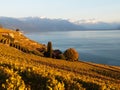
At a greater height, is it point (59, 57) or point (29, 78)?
point (29, 78)

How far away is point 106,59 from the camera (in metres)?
128

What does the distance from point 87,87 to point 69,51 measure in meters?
61.5

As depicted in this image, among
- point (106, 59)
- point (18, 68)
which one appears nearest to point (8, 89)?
point (18, 68)

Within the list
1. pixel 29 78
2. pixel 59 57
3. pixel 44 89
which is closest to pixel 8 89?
pixel 44 89

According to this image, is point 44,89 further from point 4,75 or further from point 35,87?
point 4,75

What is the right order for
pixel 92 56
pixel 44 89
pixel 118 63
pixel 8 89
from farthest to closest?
pixel 92 56, pixel 118 63, pixel 44 89, pixel 8 89

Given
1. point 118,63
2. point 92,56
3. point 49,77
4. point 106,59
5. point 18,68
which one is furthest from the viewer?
point 92,56

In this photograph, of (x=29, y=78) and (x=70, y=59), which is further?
(x=70, y=59)

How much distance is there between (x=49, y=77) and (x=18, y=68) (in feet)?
→ 17.1

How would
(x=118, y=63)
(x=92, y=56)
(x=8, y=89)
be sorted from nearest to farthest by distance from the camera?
(x=8, y=89)
(x=118, y=63)
(x=92, y=56)

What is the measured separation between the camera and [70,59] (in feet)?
282

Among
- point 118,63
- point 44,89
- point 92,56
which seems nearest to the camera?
point 44,89

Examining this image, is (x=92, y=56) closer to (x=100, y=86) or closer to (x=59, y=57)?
(x=59, y=57)

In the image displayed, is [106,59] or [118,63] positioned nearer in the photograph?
[118,63]
